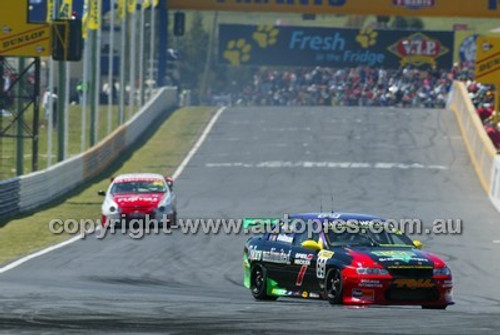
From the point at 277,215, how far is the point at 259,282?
15684 millimetres

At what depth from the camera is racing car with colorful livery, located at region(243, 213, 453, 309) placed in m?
15.9

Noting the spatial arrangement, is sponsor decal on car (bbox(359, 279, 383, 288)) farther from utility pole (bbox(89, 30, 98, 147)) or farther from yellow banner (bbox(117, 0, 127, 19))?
yellow banner (bbox(117, 0, 127, 19))

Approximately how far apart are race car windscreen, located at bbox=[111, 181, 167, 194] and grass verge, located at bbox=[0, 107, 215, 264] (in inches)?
67.8

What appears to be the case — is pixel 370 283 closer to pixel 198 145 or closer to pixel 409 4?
pixel 198 145

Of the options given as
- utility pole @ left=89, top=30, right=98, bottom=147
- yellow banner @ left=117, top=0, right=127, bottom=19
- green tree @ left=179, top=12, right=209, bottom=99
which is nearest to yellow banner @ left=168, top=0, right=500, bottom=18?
yellow banner @ left=117, top=0, right=127, bottom=19

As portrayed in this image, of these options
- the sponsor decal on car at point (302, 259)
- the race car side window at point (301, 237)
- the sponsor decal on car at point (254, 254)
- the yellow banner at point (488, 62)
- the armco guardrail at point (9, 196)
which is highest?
the race car side window at point (301, 237)

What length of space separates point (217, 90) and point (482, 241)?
92859mm

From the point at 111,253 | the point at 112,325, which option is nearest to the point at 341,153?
the point at 111,253

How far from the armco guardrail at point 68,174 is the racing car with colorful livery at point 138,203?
267cm

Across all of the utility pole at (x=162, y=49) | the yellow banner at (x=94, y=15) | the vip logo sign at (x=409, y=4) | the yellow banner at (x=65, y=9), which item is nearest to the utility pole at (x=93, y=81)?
the yellow banner at (x=94, y=15)

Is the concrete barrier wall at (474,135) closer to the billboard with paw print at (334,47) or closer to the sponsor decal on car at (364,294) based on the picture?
the billboard with paw print at (334,47)

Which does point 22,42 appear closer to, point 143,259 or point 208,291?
point 143,259

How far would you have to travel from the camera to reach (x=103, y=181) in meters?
42.7

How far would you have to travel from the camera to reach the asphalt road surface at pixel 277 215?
42.6ft
